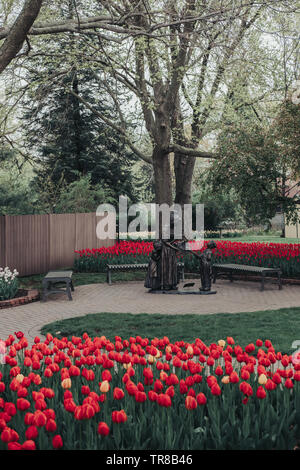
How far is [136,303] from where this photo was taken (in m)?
10.9

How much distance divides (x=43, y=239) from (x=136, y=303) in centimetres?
696

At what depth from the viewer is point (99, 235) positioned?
1950cm

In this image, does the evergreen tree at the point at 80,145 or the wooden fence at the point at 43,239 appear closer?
the wooden fence at the point at 43,239

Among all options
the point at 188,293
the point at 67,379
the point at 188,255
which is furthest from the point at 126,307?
the point at 67,379

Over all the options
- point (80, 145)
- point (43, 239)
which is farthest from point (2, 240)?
point (80, 145)

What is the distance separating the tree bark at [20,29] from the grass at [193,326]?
5.01m

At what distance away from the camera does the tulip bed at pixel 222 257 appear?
13914 millimetres

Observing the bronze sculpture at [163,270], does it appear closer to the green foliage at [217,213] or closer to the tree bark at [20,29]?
the tree bark at [20,29]

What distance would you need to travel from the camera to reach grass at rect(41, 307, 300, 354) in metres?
7.34

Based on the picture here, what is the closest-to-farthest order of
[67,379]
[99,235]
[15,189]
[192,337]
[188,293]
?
[67,379], [192,337], [188,293], [99,235], [15,189]

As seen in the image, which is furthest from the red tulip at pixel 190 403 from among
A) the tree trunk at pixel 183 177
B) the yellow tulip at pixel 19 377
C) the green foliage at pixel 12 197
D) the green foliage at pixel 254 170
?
the tree trunk at pixel 183 177

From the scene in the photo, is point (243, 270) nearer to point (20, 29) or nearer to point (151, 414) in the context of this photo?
point (20, 29)
